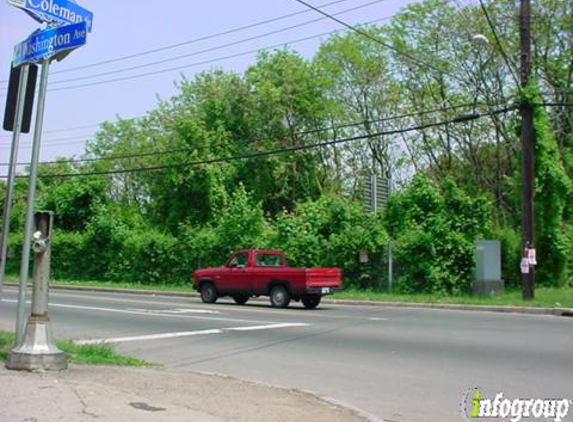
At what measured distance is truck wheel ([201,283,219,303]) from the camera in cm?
2380

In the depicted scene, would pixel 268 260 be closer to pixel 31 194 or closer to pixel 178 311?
pixel 178 311

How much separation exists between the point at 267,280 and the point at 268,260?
43.3 inches

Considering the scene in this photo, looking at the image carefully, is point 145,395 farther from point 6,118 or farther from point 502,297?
point 502,297

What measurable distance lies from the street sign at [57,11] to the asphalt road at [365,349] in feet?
17.6

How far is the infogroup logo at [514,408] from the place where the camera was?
7.55 meters

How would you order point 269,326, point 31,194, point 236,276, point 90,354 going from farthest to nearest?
point 236,276, point 269,326, point 90,354, point 31,194

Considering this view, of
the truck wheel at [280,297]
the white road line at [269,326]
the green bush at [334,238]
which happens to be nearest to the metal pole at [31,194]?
the white road line at [269,326]

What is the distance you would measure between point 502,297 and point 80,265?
2642 cm

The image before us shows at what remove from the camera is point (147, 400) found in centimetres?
735

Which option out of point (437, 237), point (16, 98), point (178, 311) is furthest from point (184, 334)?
point (437, 237)

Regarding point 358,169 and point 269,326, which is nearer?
point 269,326

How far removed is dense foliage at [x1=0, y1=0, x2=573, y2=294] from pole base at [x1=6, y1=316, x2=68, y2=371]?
1889 cm

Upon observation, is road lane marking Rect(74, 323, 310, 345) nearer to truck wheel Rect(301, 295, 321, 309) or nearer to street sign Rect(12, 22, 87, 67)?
street sign Rect(12, 22, 87, 67)

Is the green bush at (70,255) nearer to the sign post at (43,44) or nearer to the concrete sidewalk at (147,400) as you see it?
the sign post at (43,44)
